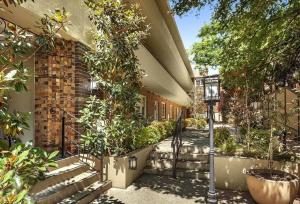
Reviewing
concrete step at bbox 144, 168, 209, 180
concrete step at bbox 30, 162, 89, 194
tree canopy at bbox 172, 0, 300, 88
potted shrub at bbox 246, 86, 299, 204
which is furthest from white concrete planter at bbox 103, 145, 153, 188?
tree canopy at bbox 172, 0, 300, 88

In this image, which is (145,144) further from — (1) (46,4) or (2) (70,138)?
(1) (46,4)

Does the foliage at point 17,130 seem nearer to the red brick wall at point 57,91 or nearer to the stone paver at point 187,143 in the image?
the red brick wall at point 57,91

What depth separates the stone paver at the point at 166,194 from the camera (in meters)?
6.24

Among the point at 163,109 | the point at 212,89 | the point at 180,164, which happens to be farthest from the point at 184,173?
the point at 163,109

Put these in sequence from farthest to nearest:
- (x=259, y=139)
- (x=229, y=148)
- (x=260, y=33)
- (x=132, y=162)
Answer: (x=260, y=33), (x=259, y=139), (x=229, y=148), (x=132, y=162)

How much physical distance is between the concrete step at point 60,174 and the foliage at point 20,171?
323cm

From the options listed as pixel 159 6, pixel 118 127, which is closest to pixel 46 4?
pixel 118 127

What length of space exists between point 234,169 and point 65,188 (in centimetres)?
454

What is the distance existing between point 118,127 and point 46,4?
11.8 ft

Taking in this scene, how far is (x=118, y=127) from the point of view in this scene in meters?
7.22

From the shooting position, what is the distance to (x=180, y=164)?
28.5ft

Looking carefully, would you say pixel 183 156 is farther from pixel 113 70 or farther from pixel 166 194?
pixel 113 70

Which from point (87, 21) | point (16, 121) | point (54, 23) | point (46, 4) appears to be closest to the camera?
point (16, 121)

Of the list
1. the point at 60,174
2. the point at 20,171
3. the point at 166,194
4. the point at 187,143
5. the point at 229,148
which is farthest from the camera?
the point at 187,143
